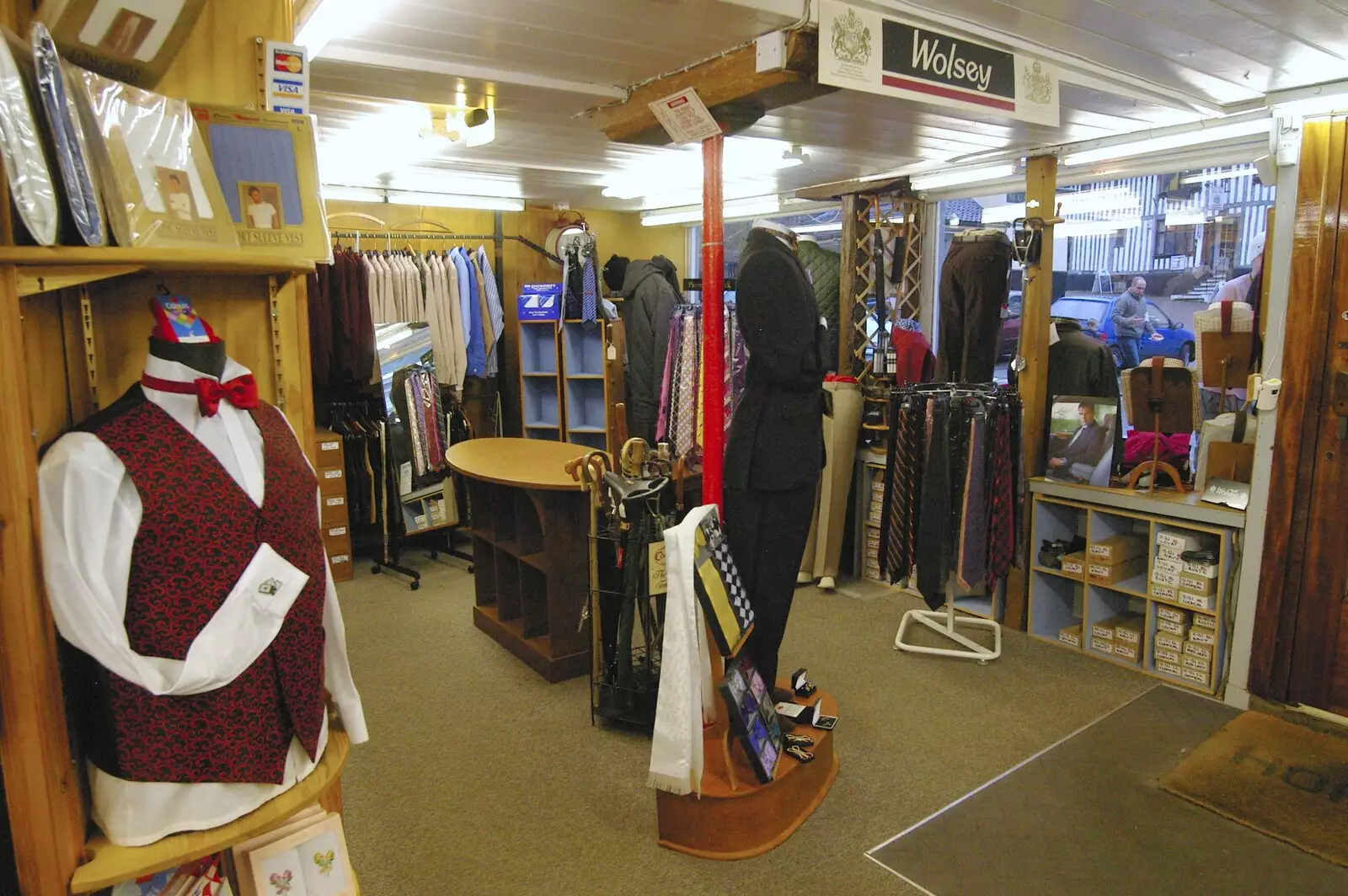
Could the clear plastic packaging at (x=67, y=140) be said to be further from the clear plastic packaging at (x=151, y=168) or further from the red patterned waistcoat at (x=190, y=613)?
the red patterned waistcoat at (x=190, y=613)

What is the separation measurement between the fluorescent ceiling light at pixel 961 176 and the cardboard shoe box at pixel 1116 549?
2050 millimetres

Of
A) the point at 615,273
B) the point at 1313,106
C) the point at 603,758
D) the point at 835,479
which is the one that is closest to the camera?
the point at 603,758

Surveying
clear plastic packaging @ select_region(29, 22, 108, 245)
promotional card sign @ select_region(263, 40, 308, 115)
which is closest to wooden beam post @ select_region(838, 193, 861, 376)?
promotional card sign @ select_region(263, 40, 308, 115)

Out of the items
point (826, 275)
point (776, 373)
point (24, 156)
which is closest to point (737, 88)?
point (776, 373)

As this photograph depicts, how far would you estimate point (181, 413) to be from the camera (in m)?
1.39

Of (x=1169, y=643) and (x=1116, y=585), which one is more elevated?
(x=1116, y=585)

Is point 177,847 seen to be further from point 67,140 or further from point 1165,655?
point 1165,655

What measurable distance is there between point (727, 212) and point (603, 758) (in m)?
4.71

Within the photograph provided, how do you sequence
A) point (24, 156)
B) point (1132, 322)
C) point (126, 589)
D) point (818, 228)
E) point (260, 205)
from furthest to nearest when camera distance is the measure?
point (818, 228) < point (1132, 322) < point (260, 205) < point (126, 589) < point (24, 156)

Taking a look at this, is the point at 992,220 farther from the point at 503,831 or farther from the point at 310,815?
the point at 310,815

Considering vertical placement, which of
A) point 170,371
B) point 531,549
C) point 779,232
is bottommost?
point 531,549

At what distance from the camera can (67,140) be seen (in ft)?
3.88

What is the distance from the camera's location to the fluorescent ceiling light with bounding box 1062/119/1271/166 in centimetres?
374

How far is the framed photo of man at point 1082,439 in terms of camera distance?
388 cm
